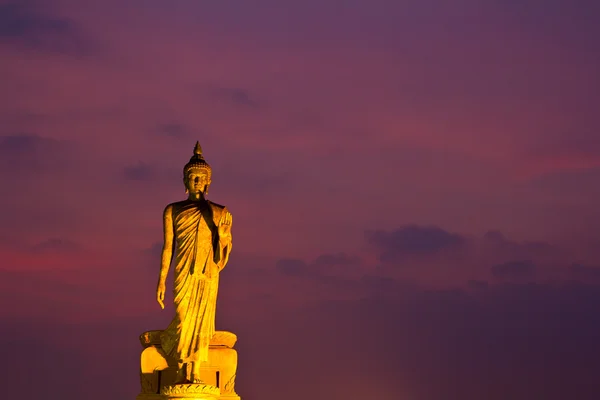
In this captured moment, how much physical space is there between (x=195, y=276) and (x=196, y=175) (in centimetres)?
176

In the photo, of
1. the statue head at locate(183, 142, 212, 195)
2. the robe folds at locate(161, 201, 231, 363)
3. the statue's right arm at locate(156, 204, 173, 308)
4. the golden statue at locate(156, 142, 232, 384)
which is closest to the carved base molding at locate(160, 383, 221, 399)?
the golden statue at locate(156, 142, 232, 384)

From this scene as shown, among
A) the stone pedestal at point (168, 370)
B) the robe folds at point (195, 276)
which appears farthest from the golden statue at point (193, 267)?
the stone pedestal at point (168, 370)

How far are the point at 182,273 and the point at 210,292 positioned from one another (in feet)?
1.83

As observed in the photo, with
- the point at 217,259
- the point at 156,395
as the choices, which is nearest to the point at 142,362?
the point at 156,395

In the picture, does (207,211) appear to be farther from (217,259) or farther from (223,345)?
(223,345)

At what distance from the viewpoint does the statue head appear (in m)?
22.0

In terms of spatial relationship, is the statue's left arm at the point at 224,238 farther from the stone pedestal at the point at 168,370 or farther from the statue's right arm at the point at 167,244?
the stone pedestal at the point at 168,370

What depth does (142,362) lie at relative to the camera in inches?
851

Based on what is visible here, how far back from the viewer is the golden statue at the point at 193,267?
21.3 m

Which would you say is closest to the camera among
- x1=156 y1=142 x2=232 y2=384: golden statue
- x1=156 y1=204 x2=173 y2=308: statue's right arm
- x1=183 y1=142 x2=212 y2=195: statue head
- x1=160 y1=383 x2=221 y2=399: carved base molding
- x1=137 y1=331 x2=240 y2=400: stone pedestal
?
x1=160 y1=383 x2=221 y2=399: carved base molding

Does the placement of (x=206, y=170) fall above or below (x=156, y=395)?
above

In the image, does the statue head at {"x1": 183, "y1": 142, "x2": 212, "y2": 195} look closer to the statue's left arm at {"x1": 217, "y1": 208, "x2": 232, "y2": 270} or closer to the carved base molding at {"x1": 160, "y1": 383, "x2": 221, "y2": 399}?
the statue's left arm at {"x1": 217, "y1": 208, "x2": 232, "y2": 270}

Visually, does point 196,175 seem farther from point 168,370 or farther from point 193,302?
point 168,370

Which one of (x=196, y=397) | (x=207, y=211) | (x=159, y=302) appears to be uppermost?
(x=207, y=211)
